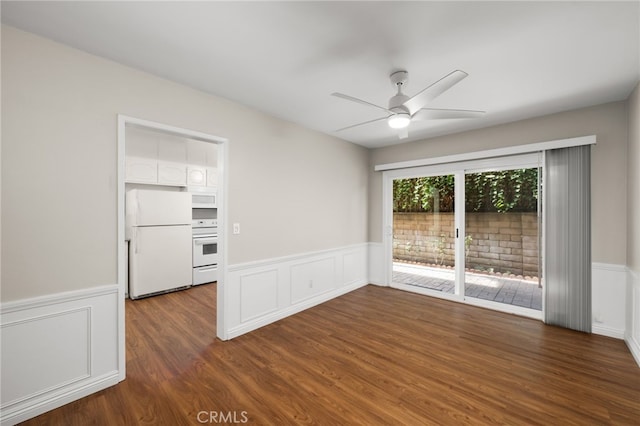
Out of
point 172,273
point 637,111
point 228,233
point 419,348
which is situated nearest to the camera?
point 637,111

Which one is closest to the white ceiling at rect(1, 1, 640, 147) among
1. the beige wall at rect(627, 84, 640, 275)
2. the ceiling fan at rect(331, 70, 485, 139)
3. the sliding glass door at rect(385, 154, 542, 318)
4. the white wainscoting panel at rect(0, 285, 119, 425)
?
the ceiling fan at rect(331, 70, 485, 139)

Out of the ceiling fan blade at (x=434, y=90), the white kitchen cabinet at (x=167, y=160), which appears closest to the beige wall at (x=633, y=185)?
the ceiling fan blade at (x=434, y=90)

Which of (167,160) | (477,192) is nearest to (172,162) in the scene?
(167,160)

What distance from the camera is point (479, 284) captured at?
12.8ft

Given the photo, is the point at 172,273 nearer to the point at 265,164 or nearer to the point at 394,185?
the point at 265,164

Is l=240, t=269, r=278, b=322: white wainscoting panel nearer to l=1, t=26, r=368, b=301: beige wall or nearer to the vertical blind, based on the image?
l=1, t=26, r=368, b=301: beige wall

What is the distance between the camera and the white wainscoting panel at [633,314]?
95.7 inches

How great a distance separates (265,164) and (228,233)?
0.96 m

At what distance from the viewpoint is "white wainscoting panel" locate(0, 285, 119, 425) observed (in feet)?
5.59

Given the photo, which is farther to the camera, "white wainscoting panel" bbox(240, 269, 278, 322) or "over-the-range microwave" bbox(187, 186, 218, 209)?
"over-the-range microwave" bbox(187, 186, 218, 209)

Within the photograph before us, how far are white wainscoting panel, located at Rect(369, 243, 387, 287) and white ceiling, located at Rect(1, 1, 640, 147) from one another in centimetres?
288

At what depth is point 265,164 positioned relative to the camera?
3223mm

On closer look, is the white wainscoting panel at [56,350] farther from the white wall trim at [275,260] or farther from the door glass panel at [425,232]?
the door glass panel at [425,232]

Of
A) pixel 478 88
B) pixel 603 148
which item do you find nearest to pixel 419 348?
pixel 478 88
